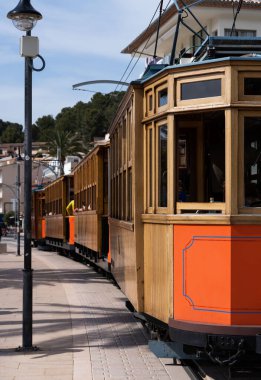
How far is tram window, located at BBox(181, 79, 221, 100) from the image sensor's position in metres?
6.59

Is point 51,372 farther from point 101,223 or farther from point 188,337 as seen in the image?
point 101,223

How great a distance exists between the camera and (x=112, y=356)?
344 inches

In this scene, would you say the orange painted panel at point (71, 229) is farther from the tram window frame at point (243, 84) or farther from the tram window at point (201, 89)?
the tram window frame at point (243, 84)

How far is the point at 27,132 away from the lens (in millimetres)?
9422

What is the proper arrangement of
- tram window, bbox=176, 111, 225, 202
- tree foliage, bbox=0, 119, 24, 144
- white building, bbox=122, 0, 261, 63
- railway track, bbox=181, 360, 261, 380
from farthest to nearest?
tree foliage, bbox=0, 119, 24, 144, white building, bbox=122, 0, 261, 63, railway track, bbox=181, 360, 261, 380, tram window, bbox=176, 111, 225, 202

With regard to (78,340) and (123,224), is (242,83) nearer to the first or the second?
(123,224)

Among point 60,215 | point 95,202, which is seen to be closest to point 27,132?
point 95,202

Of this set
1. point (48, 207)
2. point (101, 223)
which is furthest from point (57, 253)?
point (101, 223)

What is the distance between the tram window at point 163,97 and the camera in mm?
7018

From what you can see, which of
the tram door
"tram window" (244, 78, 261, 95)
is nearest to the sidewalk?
the tram door

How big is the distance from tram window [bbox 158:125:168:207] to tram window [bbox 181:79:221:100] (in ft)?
1.36

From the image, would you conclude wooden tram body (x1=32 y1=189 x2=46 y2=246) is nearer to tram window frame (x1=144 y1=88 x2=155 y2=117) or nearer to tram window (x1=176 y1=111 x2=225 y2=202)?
tram window frame (x1=144 y1=88 x2=155 y2=117)

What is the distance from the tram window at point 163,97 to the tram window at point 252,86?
823 mm

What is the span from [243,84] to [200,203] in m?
1.13
